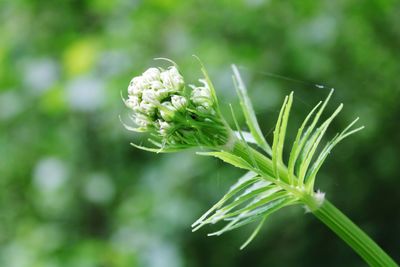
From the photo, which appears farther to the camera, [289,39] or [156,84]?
[289,39]

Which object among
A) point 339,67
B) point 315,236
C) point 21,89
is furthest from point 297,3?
point 21,89

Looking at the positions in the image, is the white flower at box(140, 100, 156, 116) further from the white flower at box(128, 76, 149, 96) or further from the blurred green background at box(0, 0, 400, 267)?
the blurred green background at box(0, 0, 400, 267)

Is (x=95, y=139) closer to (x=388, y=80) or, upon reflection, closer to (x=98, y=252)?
(x=98, y=252)

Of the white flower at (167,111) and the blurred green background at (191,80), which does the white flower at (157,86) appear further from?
the blurred green background at (191,80)

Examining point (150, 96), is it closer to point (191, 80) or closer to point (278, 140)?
point (278, 140)

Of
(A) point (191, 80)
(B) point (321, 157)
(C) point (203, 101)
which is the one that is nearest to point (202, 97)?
(C) point (203, 101)

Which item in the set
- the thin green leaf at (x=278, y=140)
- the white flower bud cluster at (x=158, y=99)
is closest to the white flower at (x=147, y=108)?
the white flower bud cluster at (x=158, y=99)
